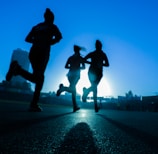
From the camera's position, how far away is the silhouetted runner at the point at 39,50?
4.39 metres

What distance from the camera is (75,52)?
7.23 meters

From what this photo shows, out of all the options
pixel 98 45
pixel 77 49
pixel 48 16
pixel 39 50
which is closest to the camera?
pixel 39 50

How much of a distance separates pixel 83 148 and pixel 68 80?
5732 millimetres

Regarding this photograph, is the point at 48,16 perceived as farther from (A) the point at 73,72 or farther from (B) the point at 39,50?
(A) the point at 73,72

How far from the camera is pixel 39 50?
4.44 meters

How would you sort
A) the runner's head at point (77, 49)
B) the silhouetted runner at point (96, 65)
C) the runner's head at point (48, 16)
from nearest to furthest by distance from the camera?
the runner's head at point (48, 16)
the silhouetted runner at point (96, 65)
the runner's head at point (77, 49)

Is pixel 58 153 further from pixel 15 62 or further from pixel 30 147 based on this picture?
pixel 15 62

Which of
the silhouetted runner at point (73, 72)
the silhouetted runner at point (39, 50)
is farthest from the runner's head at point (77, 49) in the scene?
the silhouetted runner at point (39, 50)

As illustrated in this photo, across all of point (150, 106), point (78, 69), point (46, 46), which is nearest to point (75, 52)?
point (78, 69)

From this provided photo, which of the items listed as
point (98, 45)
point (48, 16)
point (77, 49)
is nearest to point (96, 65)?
point (98, 45)

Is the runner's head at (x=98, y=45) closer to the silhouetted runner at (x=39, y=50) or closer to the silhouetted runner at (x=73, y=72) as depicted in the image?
the silhouetted runner at (x=73, y=72)

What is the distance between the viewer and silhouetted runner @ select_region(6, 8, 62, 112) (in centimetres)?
439

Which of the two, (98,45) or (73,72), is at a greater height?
(98,45)

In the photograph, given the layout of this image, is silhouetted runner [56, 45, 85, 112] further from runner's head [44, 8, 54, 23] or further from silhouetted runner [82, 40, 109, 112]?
runner's head [44, 8, 54, 23]
